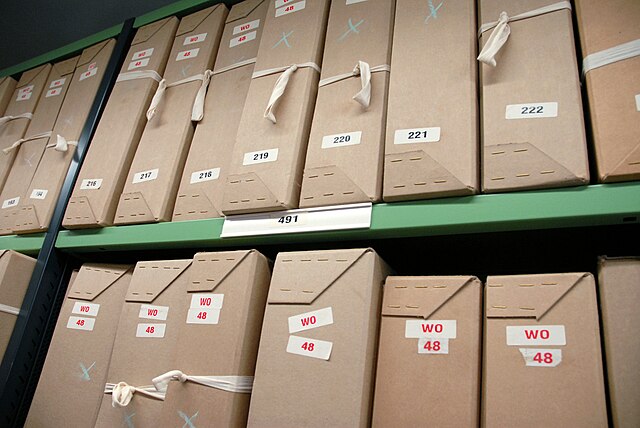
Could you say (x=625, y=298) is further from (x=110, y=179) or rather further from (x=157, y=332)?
(x=110, y=179)

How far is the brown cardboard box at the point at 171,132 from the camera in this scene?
103 cm

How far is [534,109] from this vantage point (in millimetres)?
715

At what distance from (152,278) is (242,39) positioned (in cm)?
64

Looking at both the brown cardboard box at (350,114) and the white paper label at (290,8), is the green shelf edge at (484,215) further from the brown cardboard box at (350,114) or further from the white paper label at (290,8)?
the white paper label at (290,8)

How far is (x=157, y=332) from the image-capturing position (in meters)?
0.91

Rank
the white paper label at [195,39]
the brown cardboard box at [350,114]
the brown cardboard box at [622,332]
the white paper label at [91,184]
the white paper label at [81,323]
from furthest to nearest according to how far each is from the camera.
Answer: the white paper label at [195,39]
the white paper label at [91,184]
the white paper label at [81,323]
the brown cardboard box at [350,114]
the brown cardboard box at [622,332]

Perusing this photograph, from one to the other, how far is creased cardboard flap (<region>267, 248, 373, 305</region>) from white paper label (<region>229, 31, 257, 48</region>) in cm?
63

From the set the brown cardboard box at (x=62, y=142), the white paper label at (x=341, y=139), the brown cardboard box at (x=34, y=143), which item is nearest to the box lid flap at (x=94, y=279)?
the brown cardboard box at (x=62, y=142)

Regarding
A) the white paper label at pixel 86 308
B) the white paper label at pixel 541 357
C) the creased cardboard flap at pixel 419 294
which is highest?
the creased cardboard flap at pixel 419 294

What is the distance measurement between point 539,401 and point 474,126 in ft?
1.38

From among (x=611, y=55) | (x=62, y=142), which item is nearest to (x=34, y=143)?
(x=62, y=142)

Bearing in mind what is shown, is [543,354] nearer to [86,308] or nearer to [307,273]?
[307,273]

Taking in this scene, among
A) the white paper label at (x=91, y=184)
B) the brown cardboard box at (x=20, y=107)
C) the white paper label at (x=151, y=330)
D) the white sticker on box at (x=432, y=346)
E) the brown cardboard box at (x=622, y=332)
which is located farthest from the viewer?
the brown cardboard box at (x=20, y=107)

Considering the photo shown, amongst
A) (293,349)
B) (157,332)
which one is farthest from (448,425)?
(157,332)
